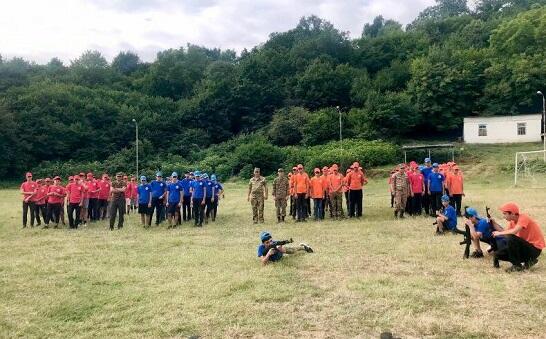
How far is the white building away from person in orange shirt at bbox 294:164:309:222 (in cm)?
3490

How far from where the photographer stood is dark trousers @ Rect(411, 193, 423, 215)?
676 inches

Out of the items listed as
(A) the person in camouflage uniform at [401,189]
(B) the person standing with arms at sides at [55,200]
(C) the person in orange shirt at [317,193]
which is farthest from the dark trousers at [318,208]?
(B) the person standing with arms at sides at [55,200]

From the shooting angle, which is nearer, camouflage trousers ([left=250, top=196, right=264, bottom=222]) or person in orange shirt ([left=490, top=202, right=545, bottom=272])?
person in orange shirt ([left=490, top=202, right=545, bottom=272])

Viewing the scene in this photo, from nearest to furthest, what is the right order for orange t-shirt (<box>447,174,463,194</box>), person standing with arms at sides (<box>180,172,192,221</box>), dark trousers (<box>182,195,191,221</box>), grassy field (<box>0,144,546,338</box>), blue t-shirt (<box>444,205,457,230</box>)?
grassy field (<box>0,144,546,338</box>) → blue t-shirt (<box>444,205,457,230</box>) → orange t-shirt (<box>447,174,463,194</box>) → person standing with arms at sides (<box>180,172,192,221</box>) → dark trousers (<box>182,195,191,221</box>)

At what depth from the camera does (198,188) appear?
1708 centimetres

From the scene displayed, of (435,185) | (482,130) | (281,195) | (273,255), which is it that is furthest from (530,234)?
(482,130)

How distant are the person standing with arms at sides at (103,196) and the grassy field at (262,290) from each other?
207 inches

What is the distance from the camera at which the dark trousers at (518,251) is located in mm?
8852

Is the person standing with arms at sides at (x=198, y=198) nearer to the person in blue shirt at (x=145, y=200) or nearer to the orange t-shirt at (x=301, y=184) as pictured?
the person in blue shirt at (x=145, y=200)

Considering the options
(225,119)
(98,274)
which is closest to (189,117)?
(225,119)

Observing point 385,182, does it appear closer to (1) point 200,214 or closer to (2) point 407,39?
(1) point 200,214

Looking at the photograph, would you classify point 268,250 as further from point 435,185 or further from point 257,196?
point 435,185

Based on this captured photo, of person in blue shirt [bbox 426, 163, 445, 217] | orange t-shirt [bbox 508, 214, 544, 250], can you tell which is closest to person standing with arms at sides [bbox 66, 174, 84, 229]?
person in blue shirt [bbox 426, 163, 445, 217]

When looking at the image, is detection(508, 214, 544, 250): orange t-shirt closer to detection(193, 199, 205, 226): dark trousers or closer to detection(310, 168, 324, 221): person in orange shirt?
detection(310, 168, 324, 221): person in orange shirt
